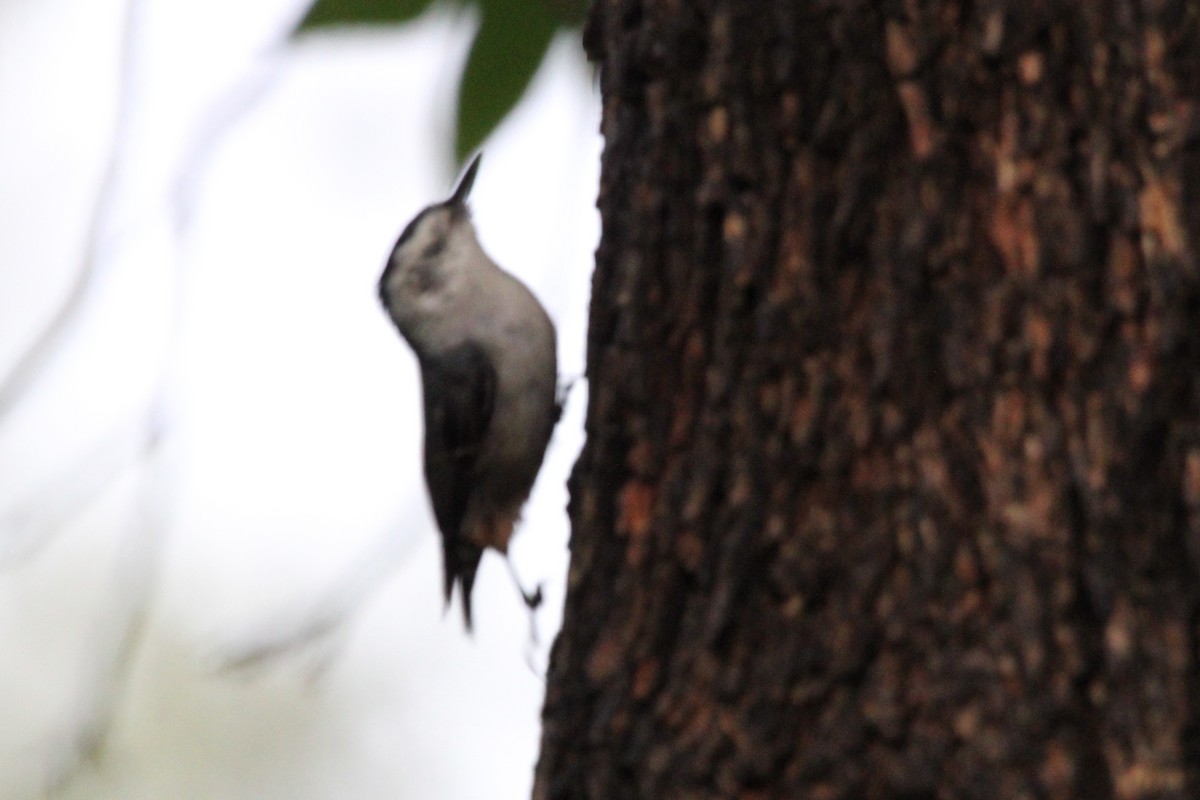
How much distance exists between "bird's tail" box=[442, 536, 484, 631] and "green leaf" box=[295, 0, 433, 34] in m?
1.85

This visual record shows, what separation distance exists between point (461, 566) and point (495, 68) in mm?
1844

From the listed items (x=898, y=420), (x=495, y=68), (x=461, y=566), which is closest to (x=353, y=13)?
(x=495, y=68)

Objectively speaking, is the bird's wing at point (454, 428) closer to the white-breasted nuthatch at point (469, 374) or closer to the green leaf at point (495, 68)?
the white-breasted nuthatch at point (469, 374)

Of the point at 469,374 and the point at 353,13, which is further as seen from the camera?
the point at 469,374

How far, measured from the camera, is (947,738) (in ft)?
4.67

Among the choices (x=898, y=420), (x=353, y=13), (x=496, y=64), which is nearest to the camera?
Result: (x=898, y=420)

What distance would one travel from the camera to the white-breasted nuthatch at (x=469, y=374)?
10.8 feet

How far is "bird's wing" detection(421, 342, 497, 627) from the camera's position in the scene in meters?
3.35

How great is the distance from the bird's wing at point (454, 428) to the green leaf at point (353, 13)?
157 cm

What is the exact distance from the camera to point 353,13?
178cm

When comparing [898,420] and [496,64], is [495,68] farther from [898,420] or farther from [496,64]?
[898,420]

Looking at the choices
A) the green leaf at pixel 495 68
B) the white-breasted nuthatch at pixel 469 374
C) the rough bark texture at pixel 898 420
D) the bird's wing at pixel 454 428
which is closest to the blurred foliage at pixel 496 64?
the green leaf at pixel 495 68

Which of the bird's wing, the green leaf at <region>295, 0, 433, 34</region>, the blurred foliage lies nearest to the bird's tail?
the bird's wing

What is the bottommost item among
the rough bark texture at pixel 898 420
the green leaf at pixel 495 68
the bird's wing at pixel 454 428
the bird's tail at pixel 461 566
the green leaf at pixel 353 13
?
the bird's tail at pixel 461 566
